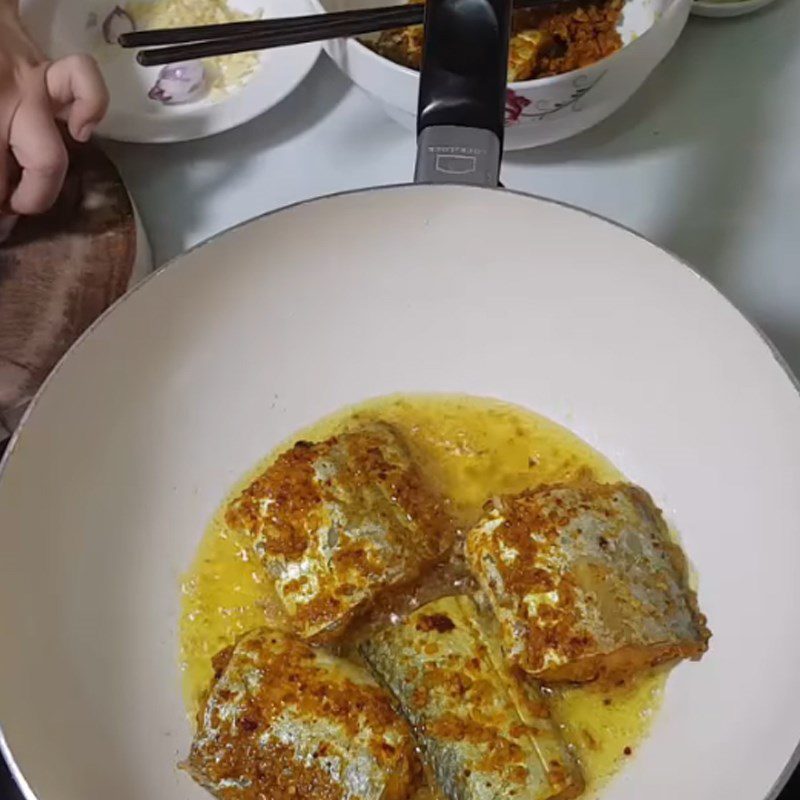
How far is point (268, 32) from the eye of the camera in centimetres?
115

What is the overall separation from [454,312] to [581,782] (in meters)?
0.49

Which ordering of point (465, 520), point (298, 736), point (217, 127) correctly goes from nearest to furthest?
1. point (298, 736)
2. point (465, 520)
3. point (217, 127)

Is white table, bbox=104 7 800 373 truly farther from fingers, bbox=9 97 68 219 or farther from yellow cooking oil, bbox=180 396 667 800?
yellow cooking oil, bbox=180 396 667 800

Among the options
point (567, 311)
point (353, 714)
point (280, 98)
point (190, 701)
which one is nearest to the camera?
point (353, 714)

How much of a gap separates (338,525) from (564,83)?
50cm

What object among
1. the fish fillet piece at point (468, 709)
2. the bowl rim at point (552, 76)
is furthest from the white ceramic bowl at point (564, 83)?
the fish fillet piece at point (468, 709)

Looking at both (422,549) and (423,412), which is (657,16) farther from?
(422,549)

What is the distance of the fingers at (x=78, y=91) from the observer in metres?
1.13

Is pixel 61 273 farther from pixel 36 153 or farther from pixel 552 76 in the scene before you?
pixel 552 76

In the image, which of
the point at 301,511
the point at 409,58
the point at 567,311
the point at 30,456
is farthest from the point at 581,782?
the point at 409,58

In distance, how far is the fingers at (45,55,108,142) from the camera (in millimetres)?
1128

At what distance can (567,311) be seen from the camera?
1147 mm

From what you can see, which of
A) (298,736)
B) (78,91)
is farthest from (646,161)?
(298,736)

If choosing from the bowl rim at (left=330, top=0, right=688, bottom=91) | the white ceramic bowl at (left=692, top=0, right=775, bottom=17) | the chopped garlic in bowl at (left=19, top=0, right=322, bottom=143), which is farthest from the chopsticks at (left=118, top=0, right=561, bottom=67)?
the white ceramic bowl at (left=692, top=0, right=775, bottom=17)
